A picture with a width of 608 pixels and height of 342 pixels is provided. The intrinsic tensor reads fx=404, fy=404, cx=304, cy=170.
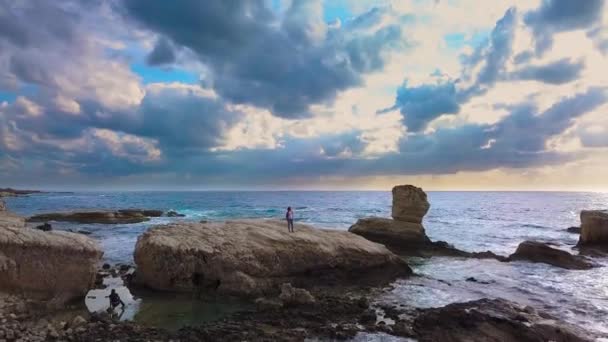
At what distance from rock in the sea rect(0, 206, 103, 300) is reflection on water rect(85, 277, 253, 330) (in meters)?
1.52

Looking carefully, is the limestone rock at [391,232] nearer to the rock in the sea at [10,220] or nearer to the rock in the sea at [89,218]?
the rock in the sea at [10,220]

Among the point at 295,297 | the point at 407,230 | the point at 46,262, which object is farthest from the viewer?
the point at 407,230

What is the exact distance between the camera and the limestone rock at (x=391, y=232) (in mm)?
40000

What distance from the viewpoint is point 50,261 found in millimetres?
17969

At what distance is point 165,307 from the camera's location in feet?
63.8

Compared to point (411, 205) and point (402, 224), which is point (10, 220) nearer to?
point (402, 224)

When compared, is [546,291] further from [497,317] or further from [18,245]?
[18,245]

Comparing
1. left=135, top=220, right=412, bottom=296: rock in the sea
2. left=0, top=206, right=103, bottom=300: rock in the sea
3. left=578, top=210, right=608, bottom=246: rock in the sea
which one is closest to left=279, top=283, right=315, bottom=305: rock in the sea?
left=135, top=220, right=412, bottom=296: rock in the sea

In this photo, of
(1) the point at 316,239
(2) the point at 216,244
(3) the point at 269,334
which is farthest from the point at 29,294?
(1) the point at 316,239

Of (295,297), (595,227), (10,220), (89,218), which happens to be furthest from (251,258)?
(89,218)

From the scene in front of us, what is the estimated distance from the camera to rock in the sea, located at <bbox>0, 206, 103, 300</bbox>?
56.1 feet

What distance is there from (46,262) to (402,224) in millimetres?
31246

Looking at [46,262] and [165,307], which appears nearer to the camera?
[46,262]

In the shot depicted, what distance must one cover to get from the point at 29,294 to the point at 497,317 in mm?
20597
